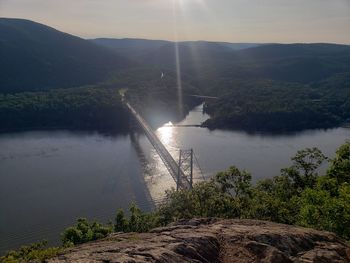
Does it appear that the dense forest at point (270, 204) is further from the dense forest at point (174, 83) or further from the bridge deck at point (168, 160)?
the dense forest at point (174, 83)

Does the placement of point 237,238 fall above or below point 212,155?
above

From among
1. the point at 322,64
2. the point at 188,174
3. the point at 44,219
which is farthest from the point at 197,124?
the point at 322,64

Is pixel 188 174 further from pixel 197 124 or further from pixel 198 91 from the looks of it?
pixel 198 91

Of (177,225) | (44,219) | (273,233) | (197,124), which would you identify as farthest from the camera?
(197,124)

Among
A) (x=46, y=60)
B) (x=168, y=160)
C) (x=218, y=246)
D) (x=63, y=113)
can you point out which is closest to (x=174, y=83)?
(x=46, y=60)

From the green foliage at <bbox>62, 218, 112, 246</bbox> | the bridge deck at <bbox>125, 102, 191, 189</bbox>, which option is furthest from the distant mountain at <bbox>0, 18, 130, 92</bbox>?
the green foliage at <bbox>62, 218, 112, 246</bbox>

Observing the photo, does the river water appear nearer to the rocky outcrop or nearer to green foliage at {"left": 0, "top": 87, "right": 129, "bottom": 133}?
green foliage at {"left": 0, "top": 87, "right": 129, "bottom": 133}

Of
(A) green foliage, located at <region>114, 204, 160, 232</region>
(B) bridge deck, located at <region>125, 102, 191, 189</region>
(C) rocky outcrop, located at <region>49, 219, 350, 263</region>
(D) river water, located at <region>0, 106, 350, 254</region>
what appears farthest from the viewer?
(B) bridge deck, located at <region>125, 102, 191, 189</region>
